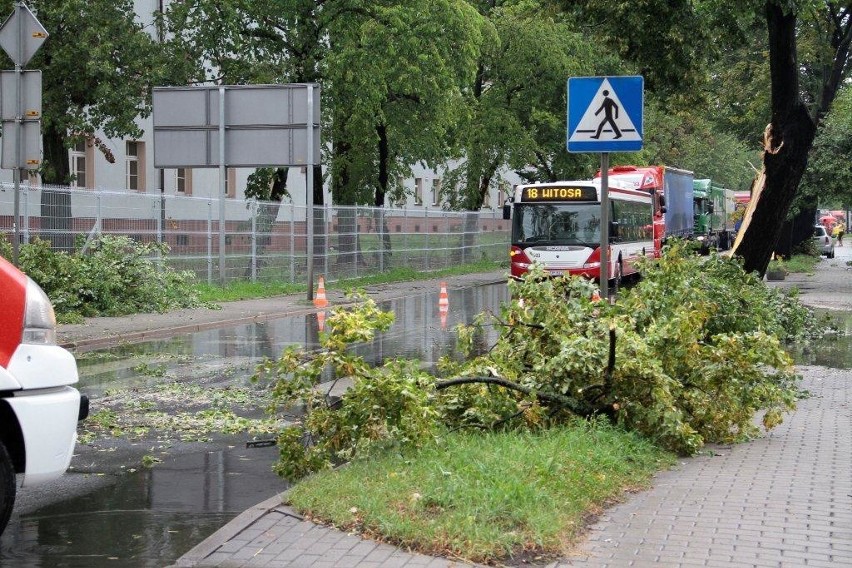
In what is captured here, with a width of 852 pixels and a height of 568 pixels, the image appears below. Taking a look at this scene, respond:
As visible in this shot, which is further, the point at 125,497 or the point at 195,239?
the point at 195,239

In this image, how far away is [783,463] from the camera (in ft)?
27.3

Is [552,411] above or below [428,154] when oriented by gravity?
below

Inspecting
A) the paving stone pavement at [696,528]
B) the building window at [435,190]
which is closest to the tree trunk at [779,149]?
the paving stone pavement at [696,528]

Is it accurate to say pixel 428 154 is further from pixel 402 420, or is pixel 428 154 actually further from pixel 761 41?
pixel 402 420

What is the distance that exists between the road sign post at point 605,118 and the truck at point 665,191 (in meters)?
27.8

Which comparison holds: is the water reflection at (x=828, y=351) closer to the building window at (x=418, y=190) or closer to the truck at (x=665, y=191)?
the truck at (x=665, y=191)

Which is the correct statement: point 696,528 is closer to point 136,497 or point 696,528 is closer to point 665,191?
point 136,497

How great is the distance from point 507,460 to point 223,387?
19.7ft

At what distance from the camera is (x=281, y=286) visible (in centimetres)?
3103

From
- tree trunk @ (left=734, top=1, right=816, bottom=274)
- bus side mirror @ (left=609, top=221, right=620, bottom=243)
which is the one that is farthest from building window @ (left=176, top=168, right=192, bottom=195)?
tree trunk @ (left=734, top=1, right=816, bottom=274)

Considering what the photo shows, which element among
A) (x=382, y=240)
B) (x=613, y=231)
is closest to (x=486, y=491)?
(x=613, y=231)

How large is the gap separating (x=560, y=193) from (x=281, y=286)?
24.9 ft

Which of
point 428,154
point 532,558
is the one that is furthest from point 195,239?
point 532,558

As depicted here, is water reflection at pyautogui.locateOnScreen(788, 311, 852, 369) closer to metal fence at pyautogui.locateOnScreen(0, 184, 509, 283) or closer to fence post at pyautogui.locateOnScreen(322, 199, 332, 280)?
metal fence at pyautogui.locateOnScreen(0, 184, 509, 283)
